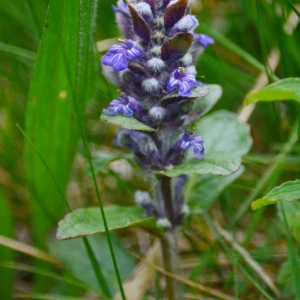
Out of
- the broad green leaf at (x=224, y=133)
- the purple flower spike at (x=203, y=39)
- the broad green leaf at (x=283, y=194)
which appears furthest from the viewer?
the broad green leaf at (x=224, y=133)

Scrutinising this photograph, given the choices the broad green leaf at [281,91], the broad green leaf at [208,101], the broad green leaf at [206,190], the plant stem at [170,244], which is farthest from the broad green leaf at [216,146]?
the broad green leaf at [281,91]

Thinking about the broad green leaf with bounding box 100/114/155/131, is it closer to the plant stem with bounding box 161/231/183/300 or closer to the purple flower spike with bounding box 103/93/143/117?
the purple flower spike with bounding box 103/93/143/117

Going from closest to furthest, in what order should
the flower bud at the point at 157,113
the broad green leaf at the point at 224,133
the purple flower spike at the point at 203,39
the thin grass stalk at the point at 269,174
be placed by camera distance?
1. the flower bud at the point at 157,113
2. the purple flower spike at the point at 203,39
3. the broad green leaf at the point at 224,133
4. the thin grass stalk at the point at 269,174

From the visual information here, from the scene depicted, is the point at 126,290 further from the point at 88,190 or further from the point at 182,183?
the point at 88,190

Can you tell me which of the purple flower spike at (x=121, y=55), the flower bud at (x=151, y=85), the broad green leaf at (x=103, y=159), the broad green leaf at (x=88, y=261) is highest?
the purple flower spike at (x=121, y=55)

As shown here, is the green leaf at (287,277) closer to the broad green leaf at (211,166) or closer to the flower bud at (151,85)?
the broad green leaf at (211,166)

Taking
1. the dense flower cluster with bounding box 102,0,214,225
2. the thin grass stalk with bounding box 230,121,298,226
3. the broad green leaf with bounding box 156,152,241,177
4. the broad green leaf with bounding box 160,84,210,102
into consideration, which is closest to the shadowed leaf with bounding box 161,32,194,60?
the dense flower cluster with bounding box 102,0,214,225
